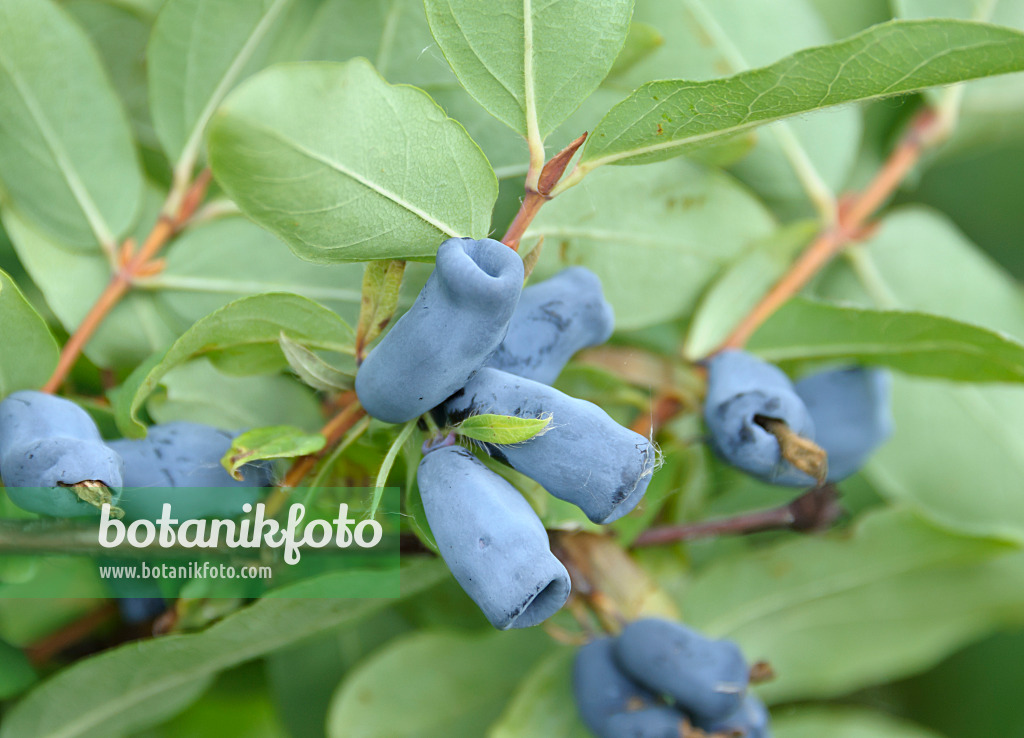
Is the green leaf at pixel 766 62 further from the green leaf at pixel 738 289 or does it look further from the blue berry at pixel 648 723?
the blue berry at pixel 648 723

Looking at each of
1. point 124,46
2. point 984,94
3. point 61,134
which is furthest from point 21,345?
point 984,94

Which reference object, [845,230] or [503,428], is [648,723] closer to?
[503,428]

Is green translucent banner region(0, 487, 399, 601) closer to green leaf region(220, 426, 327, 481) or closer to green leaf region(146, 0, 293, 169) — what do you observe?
green leaf region(220, 426, 327, 481)

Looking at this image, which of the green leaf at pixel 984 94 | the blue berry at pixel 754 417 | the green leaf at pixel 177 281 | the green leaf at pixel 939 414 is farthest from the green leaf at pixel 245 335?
the green leaf at pixel 984 94

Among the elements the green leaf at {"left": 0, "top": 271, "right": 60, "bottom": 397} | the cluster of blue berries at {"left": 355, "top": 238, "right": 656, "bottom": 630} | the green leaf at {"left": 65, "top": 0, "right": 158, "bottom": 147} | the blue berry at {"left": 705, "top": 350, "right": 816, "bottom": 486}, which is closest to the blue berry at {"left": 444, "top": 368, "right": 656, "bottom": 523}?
the cluster of blue berries at {"left": 355, "top": 238, "right": 656, "bottom": 630}

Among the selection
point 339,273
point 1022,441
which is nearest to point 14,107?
point 339,273

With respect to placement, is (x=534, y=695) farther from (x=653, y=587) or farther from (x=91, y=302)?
(x=91, y=302)
